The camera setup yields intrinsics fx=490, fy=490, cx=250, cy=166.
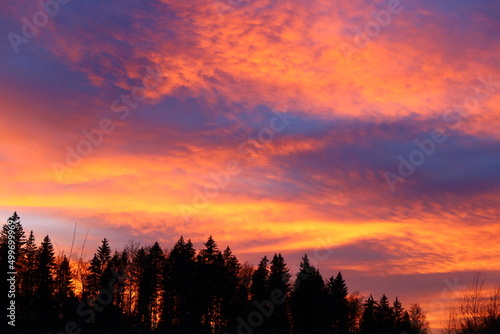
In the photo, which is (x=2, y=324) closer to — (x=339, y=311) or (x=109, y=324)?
(x=109, y=324)

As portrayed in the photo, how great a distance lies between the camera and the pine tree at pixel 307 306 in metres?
80.5

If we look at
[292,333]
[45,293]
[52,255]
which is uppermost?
[52,255]

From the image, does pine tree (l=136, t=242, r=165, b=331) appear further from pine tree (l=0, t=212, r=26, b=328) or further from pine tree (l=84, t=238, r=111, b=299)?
pine tree (l=0, t=212, r=26, b=328)

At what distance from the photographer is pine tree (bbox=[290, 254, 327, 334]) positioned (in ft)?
264

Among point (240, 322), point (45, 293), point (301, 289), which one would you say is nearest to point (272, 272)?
point (301, 289)

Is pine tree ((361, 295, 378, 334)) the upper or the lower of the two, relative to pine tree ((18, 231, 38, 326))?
lower

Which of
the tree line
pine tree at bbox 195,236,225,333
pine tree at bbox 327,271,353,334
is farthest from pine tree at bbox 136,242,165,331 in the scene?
pine tree at bbox 327,271,353,334

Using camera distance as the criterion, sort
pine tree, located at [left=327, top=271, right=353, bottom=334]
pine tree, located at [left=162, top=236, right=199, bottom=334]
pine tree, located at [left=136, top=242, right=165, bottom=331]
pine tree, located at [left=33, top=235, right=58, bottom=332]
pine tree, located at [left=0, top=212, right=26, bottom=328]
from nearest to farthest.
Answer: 1. pine tree, located at [left=0, top=212, right=26, bottom=328]
2. pine tree, located at [left=33, top=235, right=58, bottom=332]
3. pine tree, located at [left=162, top=236, right=199, bottom=334]
4. pine tree, located at [left=136, top=242, right=165, bottom=331]
5. pine tree, located at [left=327, top=271, right=353, bottom=334]

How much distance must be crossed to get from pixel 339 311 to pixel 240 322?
30.2 m

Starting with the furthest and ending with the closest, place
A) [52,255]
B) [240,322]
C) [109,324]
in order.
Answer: [52,255] < [240,322] < [109,324]

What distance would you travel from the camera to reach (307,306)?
80750 mm

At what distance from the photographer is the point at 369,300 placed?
102 meters

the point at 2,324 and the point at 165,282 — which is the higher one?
the point at 165,282

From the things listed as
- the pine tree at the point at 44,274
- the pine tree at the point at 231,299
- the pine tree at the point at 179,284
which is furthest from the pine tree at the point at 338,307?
the pine tree at the point at 44,274
